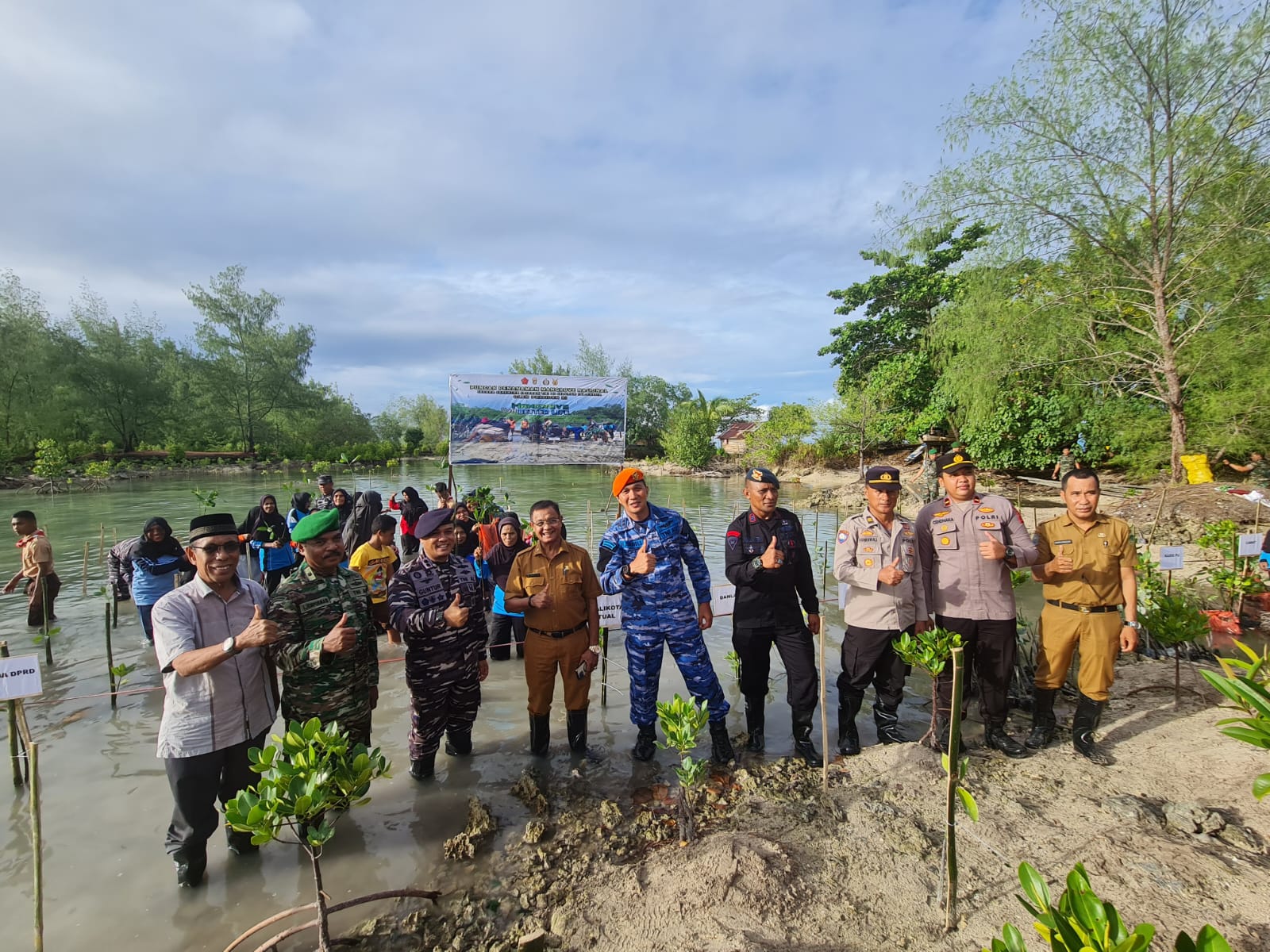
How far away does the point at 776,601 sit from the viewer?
368 cm

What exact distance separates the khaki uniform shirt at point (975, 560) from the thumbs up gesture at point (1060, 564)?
0.11 metres

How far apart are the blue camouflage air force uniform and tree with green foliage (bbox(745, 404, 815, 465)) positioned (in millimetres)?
25507

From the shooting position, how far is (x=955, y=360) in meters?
14.6

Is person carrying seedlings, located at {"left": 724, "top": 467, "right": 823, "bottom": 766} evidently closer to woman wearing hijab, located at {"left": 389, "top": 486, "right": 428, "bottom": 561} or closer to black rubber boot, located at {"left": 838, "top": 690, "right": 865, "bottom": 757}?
black rubber boot, located at {"left": 838, "top": 690, "right": 865, "bottom": 757}

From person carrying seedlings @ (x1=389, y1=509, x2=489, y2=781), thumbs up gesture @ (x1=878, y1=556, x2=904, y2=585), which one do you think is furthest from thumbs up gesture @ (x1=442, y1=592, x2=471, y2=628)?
thumbs up gesture @ (x1=878, y1=556, x2=904, y2=585)

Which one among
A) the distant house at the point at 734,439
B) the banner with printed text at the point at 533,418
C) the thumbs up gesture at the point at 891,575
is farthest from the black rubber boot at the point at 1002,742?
the distant house at the point at 734,439

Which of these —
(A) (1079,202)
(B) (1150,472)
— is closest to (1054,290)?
(A) (1079,202)

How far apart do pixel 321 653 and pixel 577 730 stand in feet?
6.11

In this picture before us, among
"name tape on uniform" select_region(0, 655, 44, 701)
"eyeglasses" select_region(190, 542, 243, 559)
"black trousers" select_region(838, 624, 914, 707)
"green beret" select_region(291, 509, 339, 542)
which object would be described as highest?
"green beret" select_region(291, 509, 339, 542)

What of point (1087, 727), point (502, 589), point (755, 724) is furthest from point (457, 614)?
point (1087, 727)

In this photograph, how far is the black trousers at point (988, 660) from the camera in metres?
3.57

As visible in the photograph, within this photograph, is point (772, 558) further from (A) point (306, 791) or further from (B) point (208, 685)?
(B) point (208, 685)

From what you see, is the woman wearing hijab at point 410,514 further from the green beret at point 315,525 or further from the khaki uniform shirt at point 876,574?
the khaki uniform shirt at point 876,574

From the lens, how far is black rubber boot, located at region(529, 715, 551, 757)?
3.79 m
